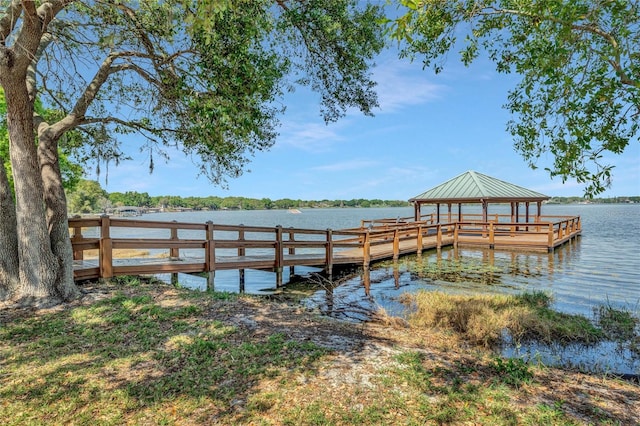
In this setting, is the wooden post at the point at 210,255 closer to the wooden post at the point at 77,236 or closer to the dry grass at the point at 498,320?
the wooden post at the point at 77,236

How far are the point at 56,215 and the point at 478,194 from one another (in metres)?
20.4

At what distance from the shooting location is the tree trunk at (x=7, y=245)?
5.52 m

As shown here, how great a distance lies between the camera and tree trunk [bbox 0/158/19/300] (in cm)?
552

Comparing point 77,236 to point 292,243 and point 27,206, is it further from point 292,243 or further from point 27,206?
point 292,243

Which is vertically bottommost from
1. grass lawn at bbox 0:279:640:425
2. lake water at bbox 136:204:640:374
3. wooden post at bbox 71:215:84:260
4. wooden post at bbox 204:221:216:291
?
lake water at bbox 136:204:640:374

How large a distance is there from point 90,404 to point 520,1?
6.53 m

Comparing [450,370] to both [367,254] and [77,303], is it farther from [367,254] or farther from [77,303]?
[367,254]

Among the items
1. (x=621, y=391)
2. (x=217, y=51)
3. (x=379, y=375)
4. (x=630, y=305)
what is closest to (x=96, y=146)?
(x=217, y=51)

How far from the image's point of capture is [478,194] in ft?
68.4

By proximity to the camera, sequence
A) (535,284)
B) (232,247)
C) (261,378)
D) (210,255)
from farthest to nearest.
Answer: (535,284) → (232,247) → (210,255) → (261,378)

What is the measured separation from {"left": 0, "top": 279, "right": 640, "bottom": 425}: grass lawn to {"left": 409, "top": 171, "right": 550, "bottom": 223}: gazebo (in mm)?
17695

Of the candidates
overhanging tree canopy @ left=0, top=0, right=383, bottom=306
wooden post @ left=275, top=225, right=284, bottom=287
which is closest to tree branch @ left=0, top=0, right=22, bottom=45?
overhanging tree canopy @ left=0, top=0, right=383, bottom=306

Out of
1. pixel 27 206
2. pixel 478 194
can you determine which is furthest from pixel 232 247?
pixel 478 194

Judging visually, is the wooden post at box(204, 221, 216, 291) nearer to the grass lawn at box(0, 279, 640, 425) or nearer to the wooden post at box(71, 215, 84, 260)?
the wooden post at box(71, 215, 84, 260)
